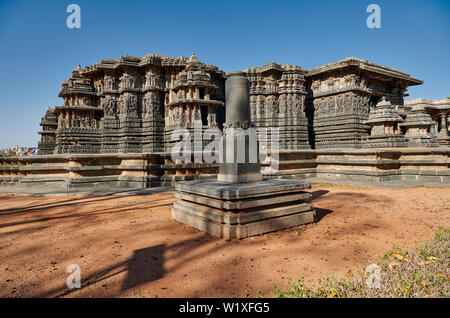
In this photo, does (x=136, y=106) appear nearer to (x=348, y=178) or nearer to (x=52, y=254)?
(x=348, y=178)

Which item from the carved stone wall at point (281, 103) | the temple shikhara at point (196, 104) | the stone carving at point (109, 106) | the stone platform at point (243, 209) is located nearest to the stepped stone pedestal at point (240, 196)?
the stone platform at point (243, 209)

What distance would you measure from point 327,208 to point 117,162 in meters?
9.63

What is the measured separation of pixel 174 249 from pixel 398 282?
315cm

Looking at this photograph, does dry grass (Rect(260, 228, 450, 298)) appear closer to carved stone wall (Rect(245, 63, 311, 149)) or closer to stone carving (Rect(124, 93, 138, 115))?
carved stone wall (Rect(245, 63, 311, 149))

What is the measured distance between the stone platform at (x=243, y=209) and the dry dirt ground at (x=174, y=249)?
8.3 inches

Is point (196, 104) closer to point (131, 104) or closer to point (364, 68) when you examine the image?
point (131, 104)

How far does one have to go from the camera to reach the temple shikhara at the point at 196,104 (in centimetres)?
2036

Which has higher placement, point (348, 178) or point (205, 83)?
point (205, 83)

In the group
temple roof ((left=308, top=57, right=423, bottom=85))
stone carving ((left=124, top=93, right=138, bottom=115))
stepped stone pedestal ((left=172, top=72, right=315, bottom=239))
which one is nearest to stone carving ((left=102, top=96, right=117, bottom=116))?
stone carving ((left=124, top=93, right=138, bottom=115))

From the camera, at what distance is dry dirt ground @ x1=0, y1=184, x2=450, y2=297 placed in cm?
300

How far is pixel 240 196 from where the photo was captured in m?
4.82

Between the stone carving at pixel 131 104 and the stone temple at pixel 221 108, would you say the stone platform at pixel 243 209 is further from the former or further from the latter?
the stone carving at pixel 131 104

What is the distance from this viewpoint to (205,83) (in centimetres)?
2005
